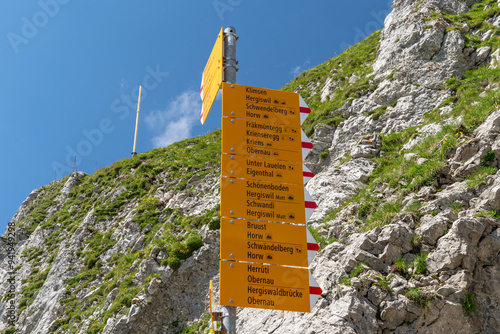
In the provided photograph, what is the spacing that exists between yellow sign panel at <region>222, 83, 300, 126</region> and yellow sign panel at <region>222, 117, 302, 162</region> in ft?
0.41

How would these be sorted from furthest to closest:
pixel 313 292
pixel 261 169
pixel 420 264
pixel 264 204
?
1. pixel 420 264
2. pixel 261 169
3. pixel 264 204
4. pixel 313 292

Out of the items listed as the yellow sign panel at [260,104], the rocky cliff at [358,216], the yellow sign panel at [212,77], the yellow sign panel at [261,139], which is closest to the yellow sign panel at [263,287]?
the yellow sign panel at [261,139]

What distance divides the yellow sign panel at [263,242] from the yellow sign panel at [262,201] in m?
0.14

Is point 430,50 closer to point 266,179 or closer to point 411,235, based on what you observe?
point 411,235

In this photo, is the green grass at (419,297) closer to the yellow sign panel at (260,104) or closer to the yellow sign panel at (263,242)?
the yellow sign panel at (263,242)

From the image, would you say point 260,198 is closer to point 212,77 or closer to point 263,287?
point 263,287

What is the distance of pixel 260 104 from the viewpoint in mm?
7953

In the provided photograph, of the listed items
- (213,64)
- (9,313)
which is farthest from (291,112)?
(9,313)

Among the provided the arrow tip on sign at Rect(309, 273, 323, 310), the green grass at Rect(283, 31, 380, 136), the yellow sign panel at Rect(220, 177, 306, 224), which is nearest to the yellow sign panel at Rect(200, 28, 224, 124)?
the yellow sign panel at Rect(220, 177, 306, 224)

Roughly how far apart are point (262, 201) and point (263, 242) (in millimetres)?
707

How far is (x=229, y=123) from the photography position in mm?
7609

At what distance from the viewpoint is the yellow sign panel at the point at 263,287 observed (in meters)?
6.33

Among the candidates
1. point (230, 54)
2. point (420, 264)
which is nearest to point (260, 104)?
point (230, 54)

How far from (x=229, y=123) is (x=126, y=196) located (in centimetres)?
2410
